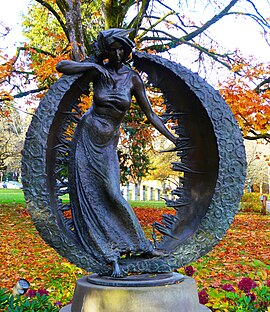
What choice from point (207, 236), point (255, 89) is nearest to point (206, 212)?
point (207, 236)

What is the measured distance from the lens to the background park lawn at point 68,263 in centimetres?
729

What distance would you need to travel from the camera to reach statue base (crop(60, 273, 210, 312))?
12.6ft

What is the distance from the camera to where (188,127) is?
469 cm

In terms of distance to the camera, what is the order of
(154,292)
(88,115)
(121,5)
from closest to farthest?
(154,292) < (88,115) < (121,5)

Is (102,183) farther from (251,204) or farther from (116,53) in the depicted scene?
(251,204)

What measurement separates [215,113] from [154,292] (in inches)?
69.1

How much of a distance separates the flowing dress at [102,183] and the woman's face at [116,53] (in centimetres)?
22

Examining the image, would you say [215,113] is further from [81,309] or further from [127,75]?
[81,309]

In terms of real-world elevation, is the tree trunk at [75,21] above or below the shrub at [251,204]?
above

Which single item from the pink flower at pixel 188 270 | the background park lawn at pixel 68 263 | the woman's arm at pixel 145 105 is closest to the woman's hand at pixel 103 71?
the woman's arm at pixel 145 105

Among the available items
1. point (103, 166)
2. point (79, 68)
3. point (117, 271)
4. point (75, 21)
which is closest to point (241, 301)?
point (117, 271)

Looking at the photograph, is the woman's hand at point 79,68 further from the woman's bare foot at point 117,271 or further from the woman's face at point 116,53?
the woman's bare foot at point 117,271

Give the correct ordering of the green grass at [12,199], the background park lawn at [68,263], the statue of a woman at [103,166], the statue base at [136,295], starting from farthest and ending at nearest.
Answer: the green grass at [12,199] < the background park lawn at [68,263] < the statue of a woman at [103,166] < the statue base at [136,295]

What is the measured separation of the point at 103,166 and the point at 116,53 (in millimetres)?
1102
